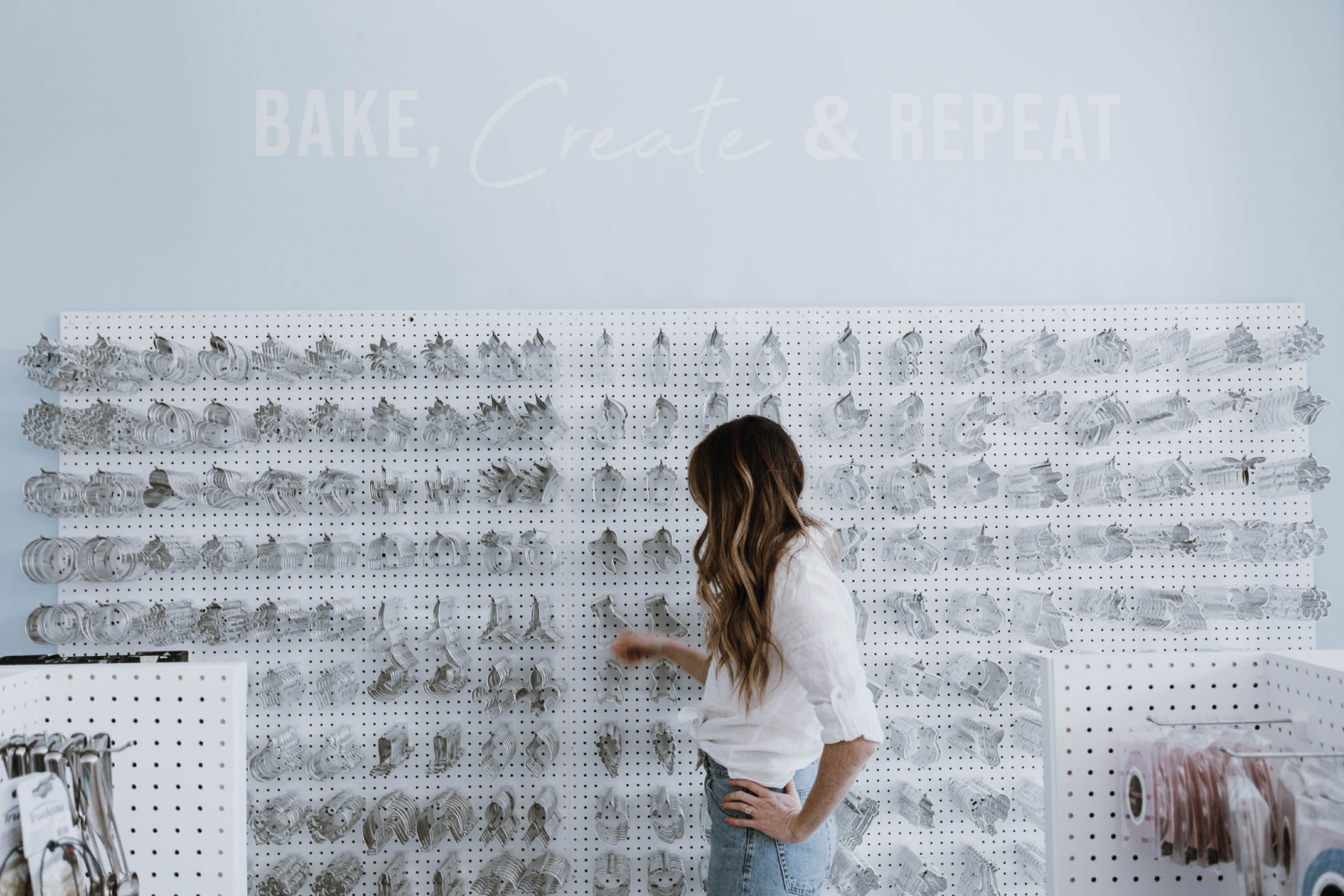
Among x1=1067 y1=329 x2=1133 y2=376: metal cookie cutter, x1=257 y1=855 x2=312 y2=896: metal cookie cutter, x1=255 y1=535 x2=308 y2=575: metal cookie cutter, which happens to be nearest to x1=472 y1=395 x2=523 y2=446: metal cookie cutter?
x1=255 y1=535 x2=308 y2=575: metal cookie cutter

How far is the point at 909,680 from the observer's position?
221 centimetres

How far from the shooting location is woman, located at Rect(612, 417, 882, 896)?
1.46m

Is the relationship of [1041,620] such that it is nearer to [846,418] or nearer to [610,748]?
[846,418]

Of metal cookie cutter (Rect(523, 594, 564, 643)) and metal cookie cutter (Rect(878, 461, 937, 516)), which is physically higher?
metal cookie cutter (Rect(878, 461, 937, 516))

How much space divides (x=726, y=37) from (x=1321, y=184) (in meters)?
1.90

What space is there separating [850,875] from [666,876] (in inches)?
20.0

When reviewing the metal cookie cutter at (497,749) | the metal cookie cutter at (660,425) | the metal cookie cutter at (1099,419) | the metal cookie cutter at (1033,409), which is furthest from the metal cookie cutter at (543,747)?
the metal cookie cutter at (1099,419)

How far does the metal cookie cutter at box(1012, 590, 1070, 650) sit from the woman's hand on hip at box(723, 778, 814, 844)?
1036 millimetres

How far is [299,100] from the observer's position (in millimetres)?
2316

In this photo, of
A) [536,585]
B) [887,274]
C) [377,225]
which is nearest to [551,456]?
[536,585]

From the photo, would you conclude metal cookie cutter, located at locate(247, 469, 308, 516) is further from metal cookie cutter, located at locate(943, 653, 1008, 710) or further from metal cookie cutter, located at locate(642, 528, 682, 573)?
metal cookie cutter, located at locate(943, 653, 1008, 710)


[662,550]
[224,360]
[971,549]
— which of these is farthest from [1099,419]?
[224,360]

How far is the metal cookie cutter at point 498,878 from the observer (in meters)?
2.09

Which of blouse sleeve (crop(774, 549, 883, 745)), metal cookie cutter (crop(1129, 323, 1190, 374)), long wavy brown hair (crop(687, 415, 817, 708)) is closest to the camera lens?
blouse sleeve (crop(774, 549, 883, 745))
